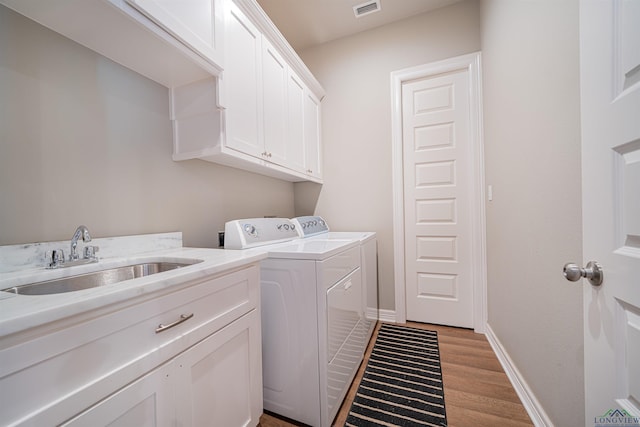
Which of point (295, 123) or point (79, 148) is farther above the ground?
point (295, 123)

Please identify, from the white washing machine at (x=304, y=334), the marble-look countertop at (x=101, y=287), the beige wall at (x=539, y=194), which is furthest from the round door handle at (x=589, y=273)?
the marble-look countertop at (x=101, y=287)

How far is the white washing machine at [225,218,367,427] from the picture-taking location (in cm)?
116

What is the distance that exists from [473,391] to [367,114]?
2330 mm

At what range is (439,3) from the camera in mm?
2137

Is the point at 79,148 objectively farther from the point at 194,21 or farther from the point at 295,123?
the point at 295,123

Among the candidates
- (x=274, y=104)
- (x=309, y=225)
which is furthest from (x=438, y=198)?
(x=274, y=104)

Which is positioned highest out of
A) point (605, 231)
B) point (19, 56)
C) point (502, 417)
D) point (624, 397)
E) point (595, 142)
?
point (19, 56)

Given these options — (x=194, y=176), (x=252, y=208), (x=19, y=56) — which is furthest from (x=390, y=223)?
(x=19, y=56)

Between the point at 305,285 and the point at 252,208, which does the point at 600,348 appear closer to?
the point at 305,285

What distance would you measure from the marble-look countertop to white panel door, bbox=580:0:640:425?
107cm

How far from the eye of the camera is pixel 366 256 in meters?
1.97

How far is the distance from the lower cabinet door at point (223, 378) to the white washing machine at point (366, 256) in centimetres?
96

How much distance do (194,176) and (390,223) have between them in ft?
5.68

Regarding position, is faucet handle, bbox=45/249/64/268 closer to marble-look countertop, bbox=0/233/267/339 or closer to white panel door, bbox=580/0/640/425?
marble-look countertop, bbox=0/233/267/339
